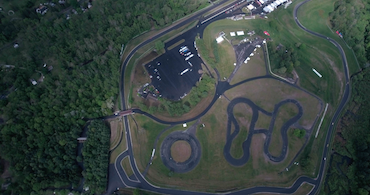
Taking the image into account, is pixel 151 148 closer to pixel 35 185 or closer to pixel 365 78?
pixel 35 185

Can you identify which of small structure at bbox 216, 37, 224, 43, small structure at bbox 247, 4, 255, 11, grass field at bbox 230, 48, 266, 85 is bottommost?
grass field at bbox 230, 48, 266, 85

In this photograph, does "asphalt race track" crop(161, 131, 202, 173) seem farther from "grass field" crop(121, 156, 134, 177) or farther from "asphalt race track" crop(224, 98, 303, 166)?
"grass field" crop(121, 156, 134, 177)

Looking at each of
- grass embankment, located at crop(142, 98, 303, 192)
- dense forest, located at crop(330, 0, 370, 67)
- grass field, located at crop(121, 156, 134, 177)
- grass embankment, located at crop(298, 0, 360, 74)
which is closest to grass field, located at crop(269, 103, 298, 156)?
grass embankment, located at crop(142, 98, 303, 192)

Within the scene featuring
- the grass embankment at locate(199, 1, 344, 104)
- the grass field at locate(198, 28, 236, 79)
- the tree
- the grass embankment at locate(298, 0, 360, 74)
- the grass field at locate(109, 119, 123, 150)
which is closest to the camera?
the grass field at locate(109, 119, 123, 150)

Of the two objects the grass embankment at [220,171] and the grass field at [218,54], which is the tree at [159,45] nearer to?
the grass field at [218,54]

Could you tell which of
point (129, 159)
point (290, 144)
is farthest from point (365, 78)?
point (129, 159)
